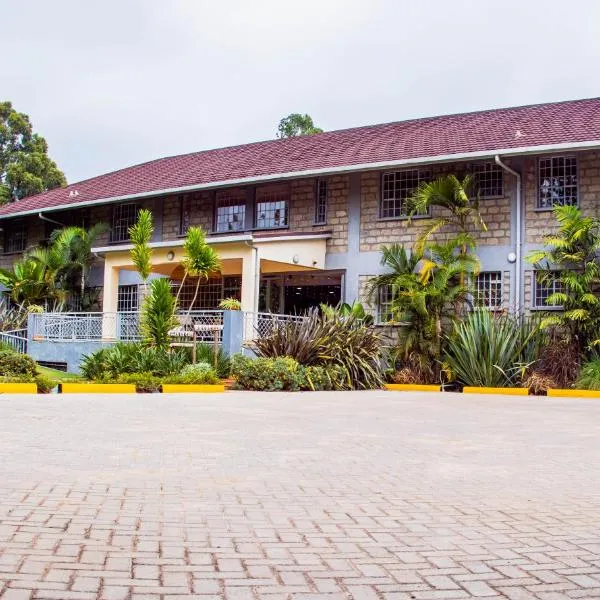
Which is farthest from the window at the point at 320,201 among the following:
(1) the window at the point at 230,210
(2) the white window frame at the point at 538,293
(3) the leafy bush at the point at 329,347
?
(2) the white window frame at the point at 538,293

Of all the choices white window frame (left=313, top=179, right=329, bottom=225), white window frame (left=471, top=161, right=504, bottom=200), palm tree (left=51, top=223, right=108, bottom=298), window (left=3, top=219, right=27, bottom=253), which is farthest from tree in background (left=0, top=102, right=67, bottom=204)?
white window frame (left=471, top=161, right=504, bottom=200)

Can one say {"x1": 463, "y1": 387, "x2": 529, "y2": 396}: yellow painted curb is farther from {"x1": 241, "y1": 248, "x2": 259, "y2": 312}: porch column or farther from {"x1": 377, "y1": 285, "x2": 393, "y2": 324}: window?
{"x1": 241, "y1": 248, "x2": 259, "y2": 312}: porch column

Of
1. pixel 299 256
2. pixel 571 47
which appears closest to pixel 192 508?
pixel 299 256

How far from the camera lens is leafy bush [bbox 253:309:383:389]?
17.5 meters

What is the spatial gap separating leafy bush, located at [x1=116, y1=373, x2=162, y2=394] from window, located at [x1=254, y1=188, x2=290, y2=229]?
887cm

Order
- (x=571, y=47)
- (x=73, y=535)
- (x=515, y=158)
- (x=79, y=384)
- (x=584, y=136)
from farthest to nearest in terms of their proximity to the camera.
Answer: (x=571, y=47)
(x=515, y=158)
(x=584, y=136)
(x=79, y=384)
(x=73, y=535)

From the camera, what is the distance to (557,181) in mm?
19875

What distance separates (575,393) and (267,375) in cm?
642

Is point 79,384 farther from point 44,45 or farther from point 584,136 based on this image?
point 584,136

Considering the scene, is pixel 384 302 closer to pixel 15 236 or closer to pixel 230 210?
pixel 230 210

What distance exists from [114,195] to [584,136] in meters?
14.5

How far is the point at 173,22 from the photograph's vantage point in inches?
628

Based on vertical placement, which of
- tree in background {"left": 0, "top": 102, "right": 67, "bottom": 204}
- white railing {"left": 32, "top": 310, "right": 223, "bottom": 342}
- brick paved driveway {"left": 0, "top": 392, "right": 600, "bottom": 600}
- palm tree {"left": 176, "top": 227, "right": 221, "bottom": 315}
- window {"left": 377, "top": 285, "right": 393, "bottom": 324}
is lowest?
brick paved driveway {"left": 0, "top": 392, "right": 600, "bottom": 600}

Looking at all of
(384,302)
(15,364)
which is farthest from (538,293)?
(15,364)
